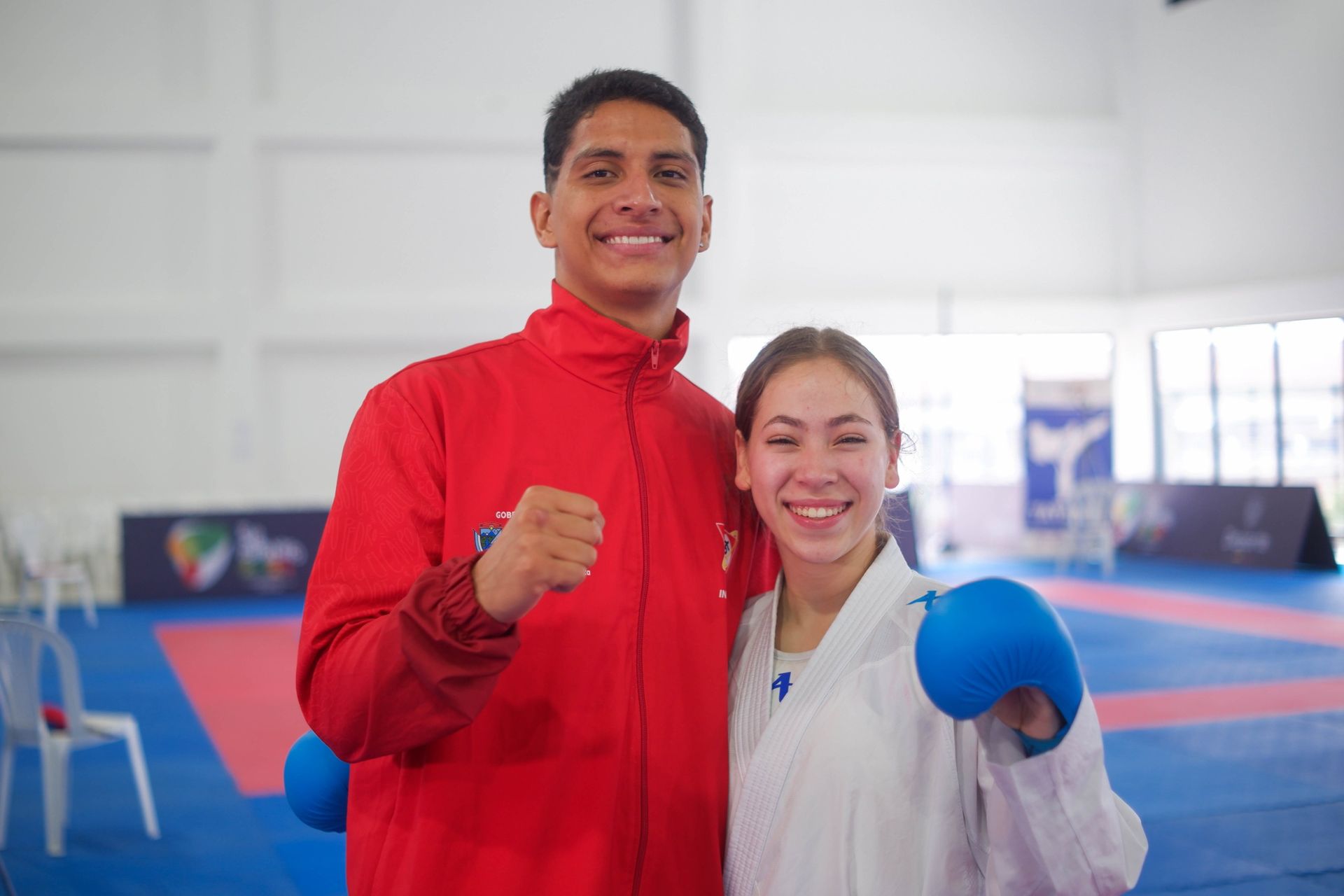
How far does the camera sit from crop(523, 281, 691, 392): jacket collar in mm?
1825

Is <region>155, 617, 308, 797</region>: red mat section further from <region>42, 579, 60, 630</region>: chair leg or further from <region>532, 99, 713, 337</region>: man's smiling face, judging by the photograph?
<region>532, 99, 713, 337</region>: man's smiling face

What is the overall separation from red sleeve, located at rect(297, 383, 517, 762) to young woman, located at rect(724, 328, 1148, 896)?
0.58 metres

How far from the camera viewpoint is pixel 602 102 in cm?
186

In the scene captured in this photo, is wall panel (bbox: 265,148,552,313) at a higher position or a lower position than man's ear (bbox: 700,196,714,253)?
higher

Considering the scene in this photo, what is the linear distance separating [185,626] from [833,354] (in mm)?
9251

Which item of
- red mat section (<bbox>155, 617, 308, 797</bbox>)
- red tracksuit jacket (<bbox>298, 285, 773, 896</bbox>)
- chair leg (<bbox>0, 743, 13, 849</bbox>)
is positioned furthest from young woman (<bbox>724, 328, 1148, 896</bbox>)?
chair leg (<bbox>0, 743, 13, 849</bbox>)

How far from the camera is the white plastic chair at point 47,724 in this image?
13.2ft

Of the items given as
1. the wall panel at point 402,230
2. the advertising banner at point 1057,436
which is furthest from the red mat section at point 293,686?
the wall panel at point 402,230

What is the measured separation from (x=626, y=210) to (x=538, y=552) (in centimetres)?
75

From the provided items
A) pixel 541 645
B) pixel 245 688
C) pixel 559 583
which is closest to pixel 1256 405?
pixel 245 688

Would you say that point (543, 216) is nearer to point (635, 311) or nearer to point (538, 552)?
point (635, 311)

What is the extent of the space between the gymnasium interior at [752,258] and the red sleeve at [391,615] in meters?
8.26

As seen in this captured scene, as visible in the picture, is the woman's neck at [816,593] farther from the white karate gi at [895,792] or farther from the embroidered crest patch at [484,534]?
the embroidered crest patch at [484,534]

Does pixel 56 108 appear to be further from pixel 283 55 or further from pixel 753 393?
pixel 753 393
